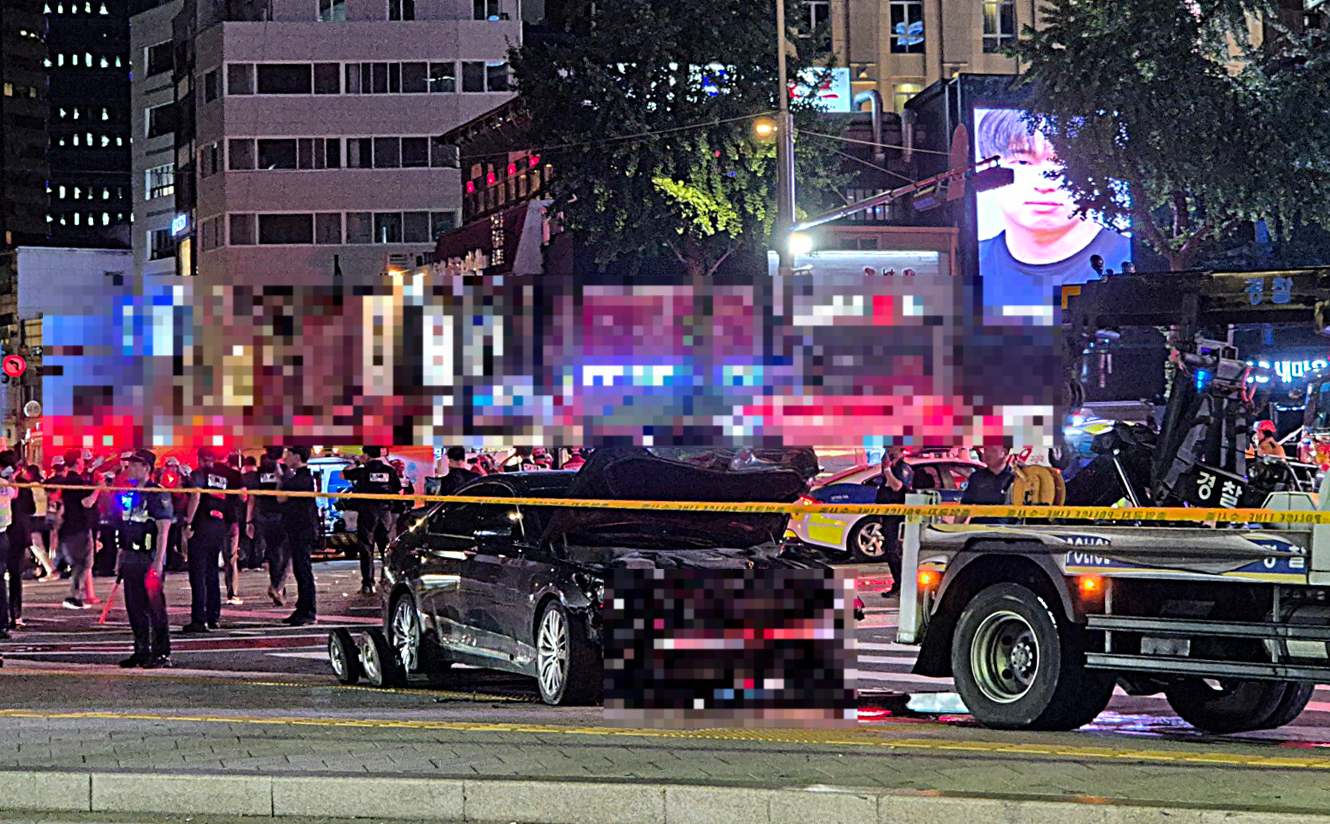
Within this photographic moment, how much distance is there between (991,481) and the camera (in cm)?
1644

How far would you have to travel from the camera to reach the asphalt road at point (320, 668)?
1145cm

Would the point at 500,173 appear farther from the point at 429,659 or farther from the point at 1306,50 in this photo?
the point at 429,659

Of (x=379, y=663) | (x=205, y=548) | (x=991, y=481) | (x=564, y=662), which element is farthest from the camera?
(x=205, y=548)

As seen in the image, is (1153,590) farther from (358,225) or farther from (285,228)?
(285,228)

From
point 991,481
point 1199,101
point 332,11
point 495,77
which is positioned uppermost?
point 332,11

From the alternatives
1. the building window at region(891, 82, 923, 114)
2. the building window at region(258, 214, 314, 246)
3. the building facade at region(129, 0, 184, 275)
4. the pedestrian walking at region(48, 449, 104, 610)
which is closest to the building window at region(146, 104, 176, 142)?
the building facade at region(129, 0, 184, 275)

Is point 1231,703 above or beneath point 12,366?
beneath

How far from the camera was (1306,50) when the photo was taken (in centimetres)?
4256

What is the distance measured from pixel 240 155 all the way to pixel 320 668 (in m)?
69.4

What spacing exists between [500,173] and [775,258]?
26.3 meters

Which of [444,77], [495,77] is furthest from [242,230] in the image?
[495,77]

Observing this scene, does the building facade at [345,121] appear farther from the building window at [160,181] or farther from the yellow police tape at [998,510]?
the yellow police tape at [998,510]

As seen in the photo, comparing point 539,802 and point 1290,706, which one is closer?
point 539,802

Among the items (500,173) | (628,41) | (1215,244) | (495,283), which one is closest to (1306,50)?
(1215,244)
